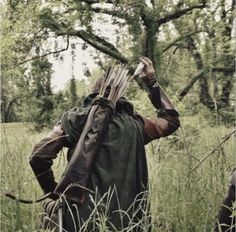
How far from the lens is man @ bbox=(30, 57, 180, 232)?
320 cm

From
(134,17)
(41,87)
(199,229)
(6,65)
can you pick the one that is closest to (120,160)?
(199,229)

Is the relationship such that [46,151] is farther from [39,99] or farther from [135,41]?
[39,99]

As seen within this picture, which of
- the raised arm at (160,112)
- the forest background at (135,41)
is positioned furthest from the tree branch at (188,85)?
the raised arm at (160,112)

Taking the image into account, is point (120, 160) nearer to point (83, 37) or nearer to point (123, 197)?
point (123, 197)

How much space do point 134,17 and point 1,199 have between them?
7209mm

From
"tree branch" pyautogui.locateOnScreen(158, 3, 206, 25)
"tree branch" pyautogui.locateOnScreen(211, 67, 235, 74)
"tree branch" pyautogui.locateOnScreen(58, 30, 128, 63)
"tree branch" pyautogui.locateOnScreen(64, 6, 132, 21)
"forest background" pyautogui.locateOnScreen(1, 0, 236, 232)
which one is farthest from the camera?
"tree branch" pyautogui.locateOnScreen(211, 67, 235, 74)

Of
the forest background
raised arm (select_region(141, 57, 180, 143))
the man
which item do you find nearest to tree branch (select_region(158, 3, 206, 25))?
the forest background

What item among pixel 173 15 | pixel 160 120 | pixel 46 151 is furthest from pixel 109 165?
pixel 173 15

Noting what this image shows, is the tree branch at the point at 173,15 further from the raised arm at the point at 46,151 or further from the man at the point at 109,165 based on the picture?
the raised arm at the point at 46,151

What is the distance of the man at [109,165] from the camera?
10.5 feet

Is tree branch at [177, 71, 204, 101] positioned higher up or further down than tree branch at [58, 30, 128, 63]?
further down

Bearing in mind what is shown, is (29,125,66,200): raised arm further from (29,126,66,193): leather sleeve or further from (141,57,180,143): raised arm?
(141,57,180,143): raised arm

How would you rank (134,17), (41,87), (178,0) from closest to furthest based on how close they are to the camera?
(134,17) < (178,0) < (41,87)

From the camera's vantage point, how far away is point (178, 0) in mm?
11578
